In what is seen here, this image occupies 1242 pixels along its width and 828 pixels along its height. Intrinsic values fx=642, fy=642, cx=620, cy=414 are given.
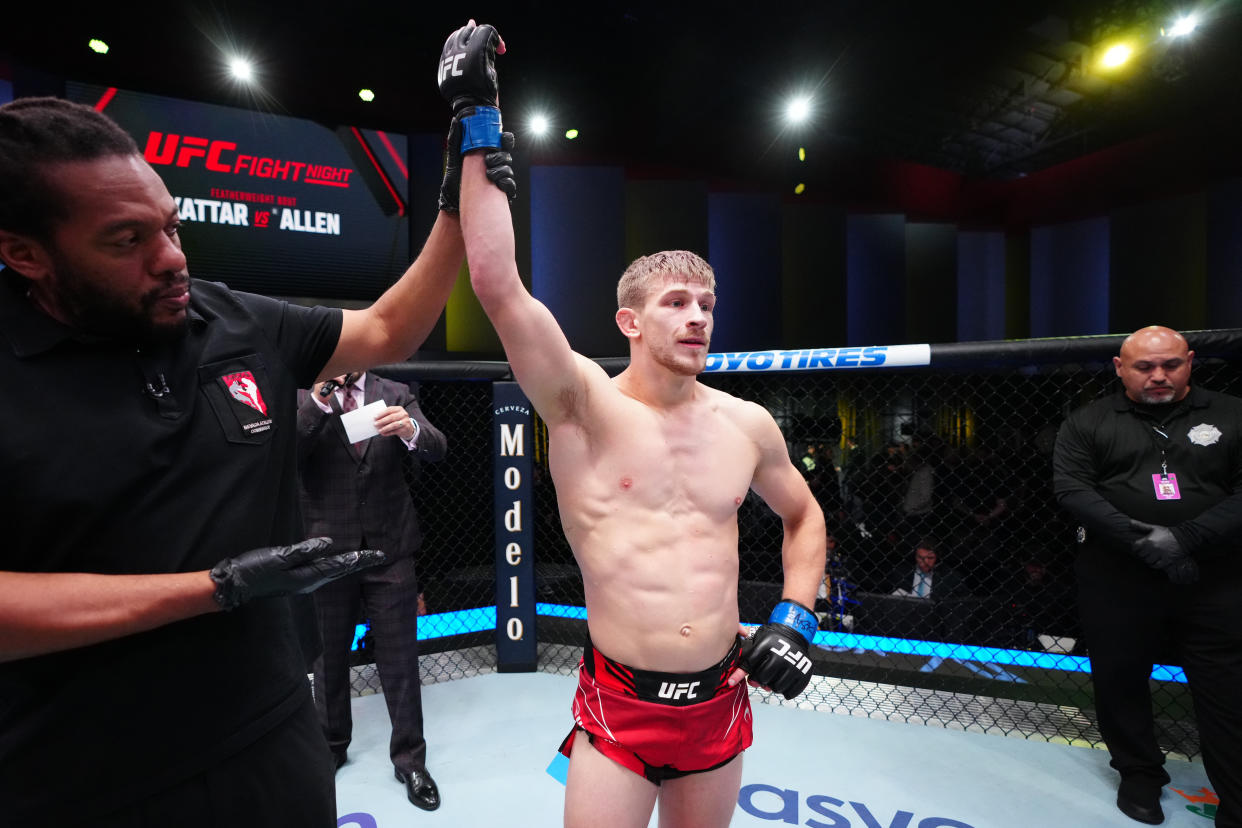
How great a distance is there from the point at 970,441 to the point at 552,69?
215 inches

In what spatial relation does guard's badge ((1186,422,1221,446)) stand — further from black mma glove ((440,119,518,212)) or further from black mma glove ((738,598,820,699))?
black mma glove ((440,119,518,212))

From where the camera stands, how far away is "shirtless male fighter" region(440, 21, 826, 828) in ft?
4.92

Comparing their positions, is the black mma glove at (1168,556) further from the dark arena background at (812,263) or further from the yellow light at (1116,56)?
the yellow light at (1116,56)

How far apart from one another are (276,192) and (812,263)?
18.8 feet

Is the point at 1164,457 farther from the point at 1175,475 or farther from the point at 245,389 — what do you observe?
the point at 245,389

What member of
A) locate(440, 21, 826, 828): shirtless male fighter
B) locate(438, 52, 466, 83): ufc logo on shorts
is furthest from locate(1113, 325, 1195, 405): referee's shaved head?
locate(438, 52, 466, 83): ufc logo on shorts

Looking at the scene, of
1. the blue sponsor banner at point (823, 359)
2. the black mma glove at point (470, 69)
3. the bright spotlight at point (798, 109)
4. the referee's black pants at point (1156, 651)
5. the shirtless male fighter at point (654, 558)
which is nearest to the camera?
the black mma glove at point (470, 69)

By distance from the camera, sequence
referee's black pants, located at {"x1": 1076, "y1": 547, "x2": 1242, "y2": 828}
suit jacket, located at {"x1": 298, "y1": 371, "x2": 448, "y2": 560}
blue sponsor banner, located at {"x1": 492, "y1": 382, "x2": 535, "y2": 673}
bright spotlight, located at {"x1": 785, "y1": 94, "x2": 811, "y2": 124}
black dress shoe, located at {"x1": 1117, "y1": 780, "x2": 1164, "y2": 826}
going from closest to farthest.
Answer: referee's black pants, located at {"x1": 1076, "y1": 547, "x2": 1242, "y2": 828}
black dress shoe, located at {"x1": 1117, "y1": 780, "x2": 1164, "y2": 826}
suit jacket, located at {"x1": 298, "y1": 371, "x2": 448, "y2": 560}
blue sponsor banner, located at {"x1": 492, "y1": 382, "x2": 535, "y2": 673}
bright spotlight, located at {"x1": 785, "y1": 94, "x2": 811, "y2": 124}

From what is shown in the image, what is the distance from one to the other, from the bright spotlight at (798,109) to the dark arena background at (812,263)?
38 mm

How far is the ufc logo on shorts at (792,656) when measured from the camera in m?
1.59

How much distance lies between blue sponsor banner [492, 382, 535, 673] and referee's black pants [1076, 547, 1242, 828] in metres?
2.74

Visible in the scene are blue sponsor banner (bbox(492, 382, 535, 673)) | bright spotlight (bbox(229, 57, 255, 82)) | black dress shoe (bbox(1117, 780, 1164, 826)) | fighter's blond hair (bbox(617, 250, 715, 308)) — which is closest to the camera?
fighter's blond hair (bbox(617, 250, 715, 308))

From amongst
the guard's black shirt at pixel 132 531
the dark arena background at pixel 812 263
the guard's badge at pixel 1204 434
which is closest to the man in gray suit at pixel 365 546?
the dark arena background at pixel 812 263

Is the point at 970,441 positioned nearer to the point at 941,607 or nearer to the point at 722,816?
the point at 941,607
